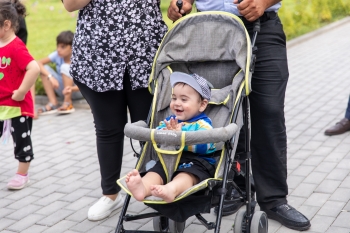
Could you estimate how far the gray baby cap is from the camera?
347 centimetres

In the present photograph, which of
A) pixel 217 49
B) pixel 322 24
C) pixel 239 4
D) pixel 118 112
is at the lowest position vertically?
pixel 322 24

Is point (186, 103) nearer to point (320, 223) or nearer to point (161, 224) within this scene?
point (161, 224)

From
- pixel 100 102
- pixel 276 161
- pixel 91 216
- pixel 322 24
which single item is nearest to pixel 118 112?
pixel 100 102

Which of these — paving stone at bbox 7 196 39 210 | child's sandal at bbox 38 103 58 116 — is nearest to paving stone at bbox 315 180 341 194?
paving stone at bbox 7 196 39 210

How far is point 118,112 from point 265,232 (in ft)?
4.37

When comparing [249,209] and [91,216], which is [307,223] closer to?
[249,209]

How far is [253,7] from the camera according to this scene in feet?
11.9

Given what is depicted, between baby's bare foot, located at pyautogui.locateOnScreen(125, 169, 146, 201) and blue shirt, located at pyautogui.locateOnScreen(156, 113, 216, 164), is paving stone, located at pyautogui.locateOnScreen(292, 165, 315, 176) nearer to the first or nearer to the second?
blue shirt, located at pyautogui.locateOnScreen(156, 113, 216, 164)

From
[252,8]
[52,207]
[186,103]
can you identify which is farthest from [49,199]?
[252,8]

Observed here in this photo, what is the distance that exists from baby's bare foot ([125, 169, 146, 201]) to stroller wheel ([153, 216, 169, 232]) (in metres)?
0.76

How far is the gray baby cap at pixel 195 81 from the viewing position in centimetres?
347

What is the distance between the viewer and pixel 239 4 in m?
3.65

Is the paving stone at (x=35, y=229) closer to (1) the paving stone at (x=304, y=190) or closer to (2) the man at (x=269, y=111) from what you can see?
(2) the man at (x=269, y=111)

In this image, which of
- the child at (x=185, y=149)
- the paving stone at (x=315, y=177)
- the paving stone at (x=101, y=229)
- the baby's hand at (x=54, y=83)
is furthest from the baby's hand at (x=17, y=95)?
the baby's hand at (x=54, y=83)
